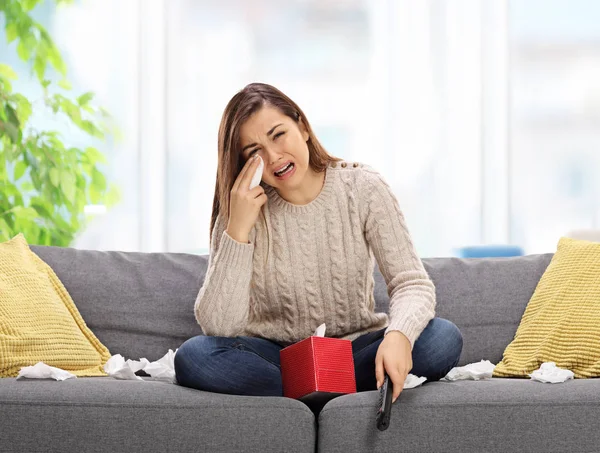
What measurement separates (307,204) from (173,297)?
0.49 m

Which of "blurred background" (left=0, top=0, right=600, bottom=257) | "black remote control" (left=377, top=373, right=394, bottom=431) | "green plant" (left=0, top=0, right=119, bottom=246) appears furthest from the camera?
"blurred background" (left=0, top=0, right=600, bottom=257)

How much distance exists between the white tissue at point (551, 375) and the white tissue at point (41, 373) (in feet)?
3.22

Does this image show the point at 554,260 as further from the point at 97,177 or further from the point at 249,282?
the point at 97,177

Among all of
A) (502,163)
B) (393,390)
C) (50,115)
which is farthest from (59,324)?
(502,163)

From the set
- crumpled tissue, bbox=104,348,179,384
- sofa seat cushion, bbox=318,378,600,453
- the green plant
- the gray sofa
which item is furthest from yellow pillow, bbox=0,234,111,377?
the green plant

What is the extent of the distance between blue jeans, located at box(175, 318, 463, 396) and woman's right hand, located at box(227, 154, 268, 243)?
0.25 meters

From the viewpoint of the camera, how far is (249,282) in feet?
6.00

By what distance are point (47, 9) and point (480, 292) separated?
261cm

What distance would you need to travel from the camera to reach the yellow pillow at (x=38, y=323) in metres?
1.84

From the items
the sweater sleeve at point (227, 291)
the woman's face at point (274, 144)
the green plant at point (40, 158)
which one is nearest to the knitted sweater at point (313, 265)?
the sweater sleeve at point (227, 291)

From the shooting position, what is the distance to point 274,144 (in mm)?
1859

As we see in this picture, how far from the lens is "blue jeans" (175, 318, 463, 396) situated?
1620 millimetres

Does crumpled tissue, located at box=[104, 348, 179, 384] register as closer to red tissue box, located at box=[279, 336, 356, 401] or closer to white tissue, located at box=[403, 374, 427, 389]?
red tissue box, located at box=[279, 336, 356, 401]

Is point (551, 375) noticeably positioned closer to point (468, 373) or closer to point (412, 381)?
point (468, 373)
